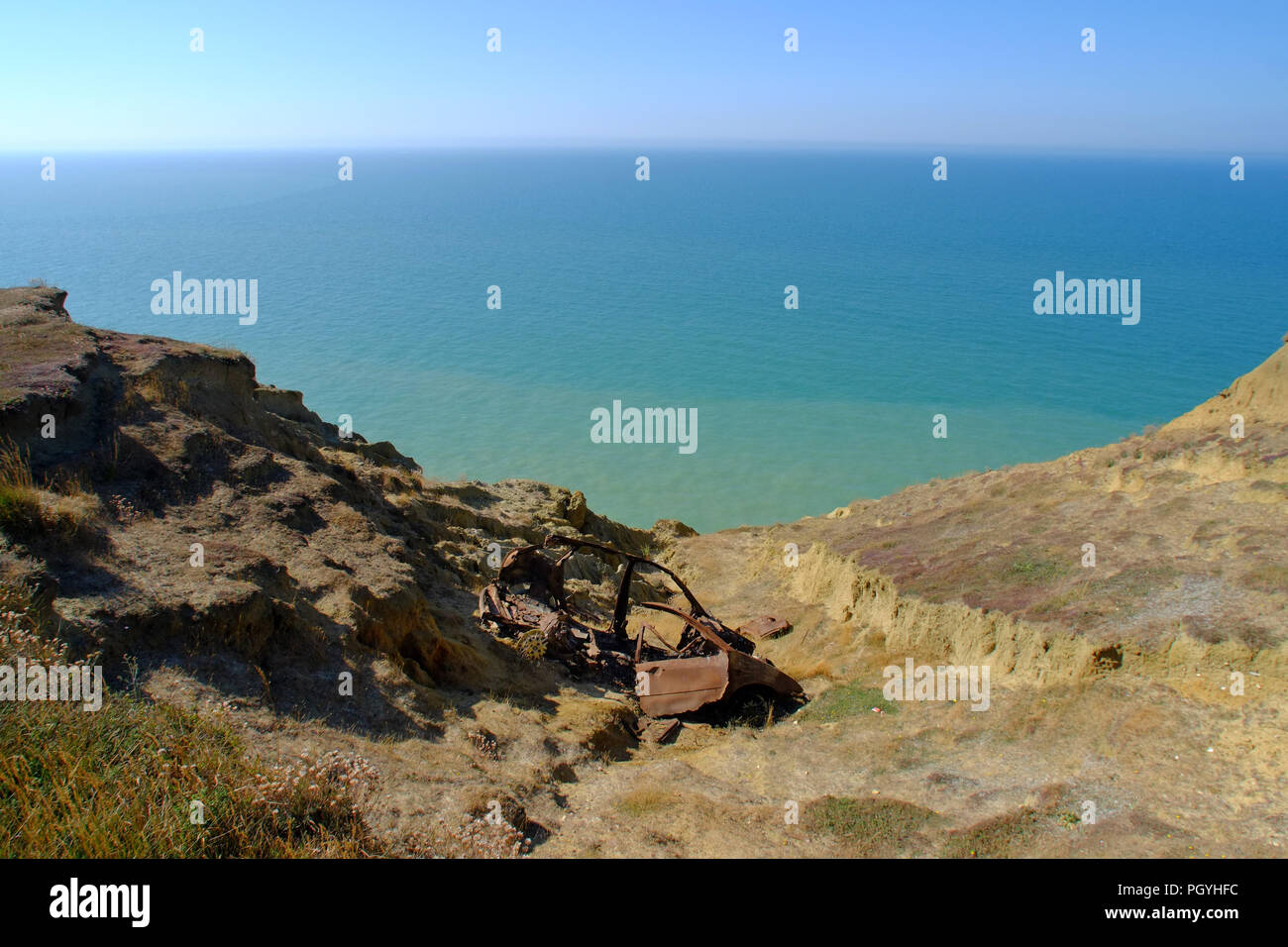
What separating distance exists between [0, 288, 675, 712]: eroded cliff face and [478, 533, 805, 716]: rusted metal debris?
2.61ft

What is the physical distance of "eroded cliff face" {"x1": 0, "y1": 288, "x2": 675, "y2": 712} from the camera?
8586 mm

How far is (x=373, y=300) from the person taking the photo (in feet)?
283

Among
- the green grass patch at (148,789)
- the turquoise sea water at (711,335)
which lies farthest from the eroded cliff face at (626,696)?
the turquoise sea water at (711,335)

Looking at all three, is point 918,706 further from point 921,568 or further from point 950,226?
point 950,226

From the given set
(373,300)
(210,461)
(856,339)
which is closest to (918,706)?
(210,461)

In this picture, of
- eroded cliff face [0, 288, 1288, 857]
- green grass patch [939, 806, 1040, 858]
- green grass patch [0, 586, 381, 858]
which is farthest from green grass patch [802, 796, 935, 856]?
green grass patch [0, 586, 381, 858]

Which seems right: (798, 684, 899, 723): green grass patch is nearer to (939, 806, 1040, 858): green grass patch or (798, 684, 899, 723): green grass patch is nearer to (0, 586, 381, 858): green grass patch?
(939, 806, 1040, 858): green grass patch

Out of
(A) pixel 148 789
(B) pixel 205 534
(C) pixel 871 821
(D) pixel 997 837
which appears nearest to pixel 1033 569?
(D) pixel 997 837

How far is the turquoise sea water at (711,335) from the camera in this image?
4906 centimetres

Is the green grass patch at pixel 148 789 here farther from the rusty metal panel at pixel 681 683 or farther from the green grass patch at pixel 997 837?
the green grass patch at pixel 997 837

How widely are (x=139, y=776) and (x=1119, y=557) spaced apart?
46.3 ft

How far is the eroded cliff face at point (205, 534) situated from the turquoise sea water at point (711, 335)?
26.2 meters
